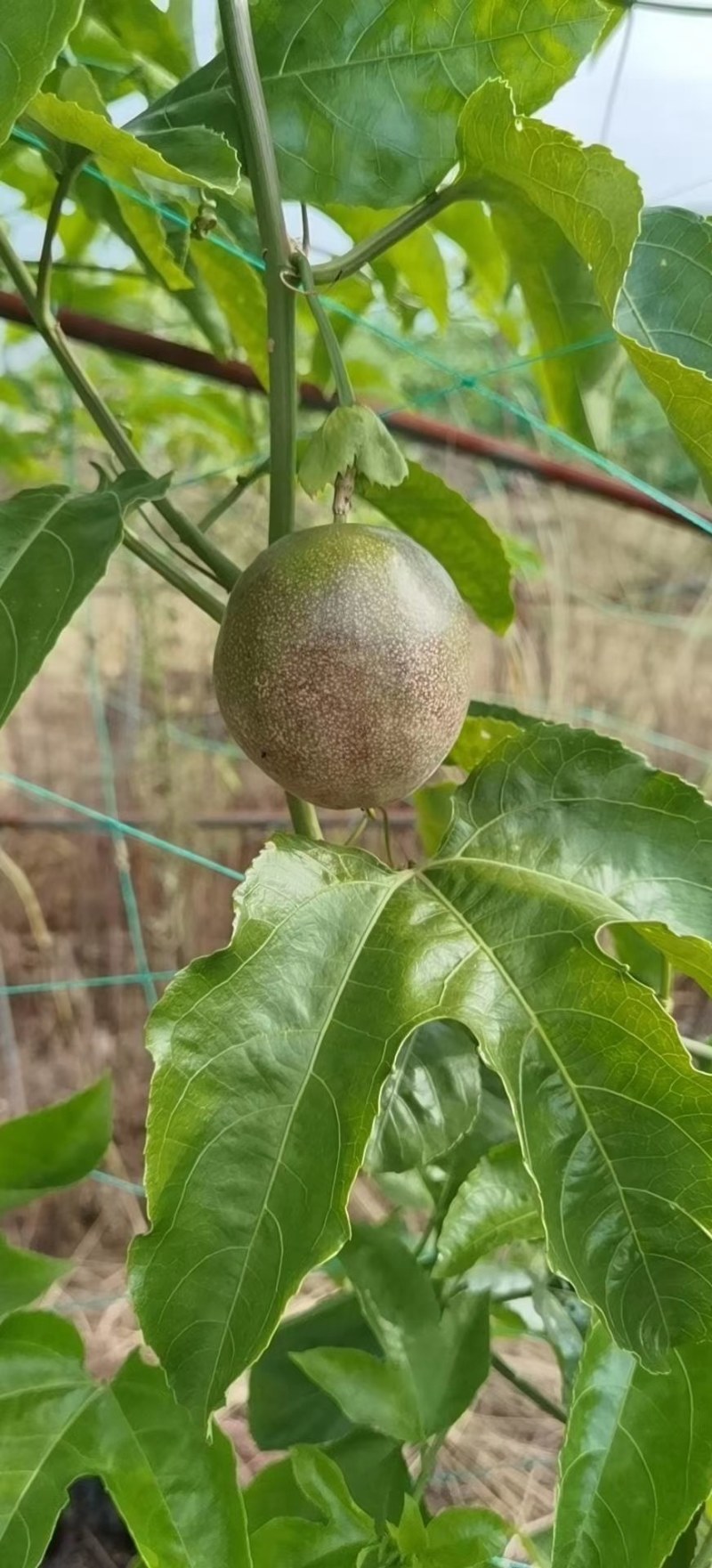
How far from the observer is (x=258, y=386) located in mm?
824

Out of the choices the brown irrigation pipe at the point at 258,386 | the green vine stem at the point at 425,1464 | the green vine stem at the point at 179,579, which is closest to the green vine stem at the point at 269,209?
the green vine stem at the point at 179,579

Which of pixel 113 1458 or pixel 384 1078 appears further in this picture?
pixel 113 1458

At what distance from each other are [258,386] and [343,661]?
A: 1.53ft

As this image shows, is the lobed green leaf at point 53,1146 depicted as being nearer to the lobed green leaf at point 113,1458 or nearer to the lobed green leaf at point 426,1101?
the lobed green leaf at point 113,1458

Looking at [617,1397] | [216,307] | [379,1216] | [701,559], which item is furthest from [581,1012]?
[701,559]

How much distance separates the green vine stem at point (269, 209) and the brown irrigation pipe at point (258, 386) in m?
0.24

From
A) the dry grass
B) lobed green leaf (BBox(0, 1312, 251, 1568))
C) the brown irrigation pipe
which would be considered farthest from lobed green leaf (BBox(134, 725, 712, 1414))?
the dry grass

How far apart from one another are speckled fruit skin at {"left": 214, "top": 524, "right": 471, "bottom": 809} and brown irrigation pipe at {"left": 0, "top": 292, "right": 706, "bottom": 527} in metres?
0.32

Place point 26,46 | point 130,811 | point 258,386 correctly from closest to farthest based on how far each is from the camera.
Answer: point 26,46 < point 258,386 < point 130,811

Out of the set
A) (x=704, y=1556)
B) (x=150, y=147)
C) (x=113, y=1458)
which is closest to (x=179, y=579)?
(x=150, y=147)

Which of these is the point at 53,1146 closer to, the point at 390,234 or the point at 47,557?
the point at 47,557

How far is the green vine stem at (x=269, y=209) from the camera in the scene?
1.51 ft

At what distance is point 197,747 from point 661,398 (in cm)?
152

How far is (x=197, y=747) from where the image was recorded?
187 cm
